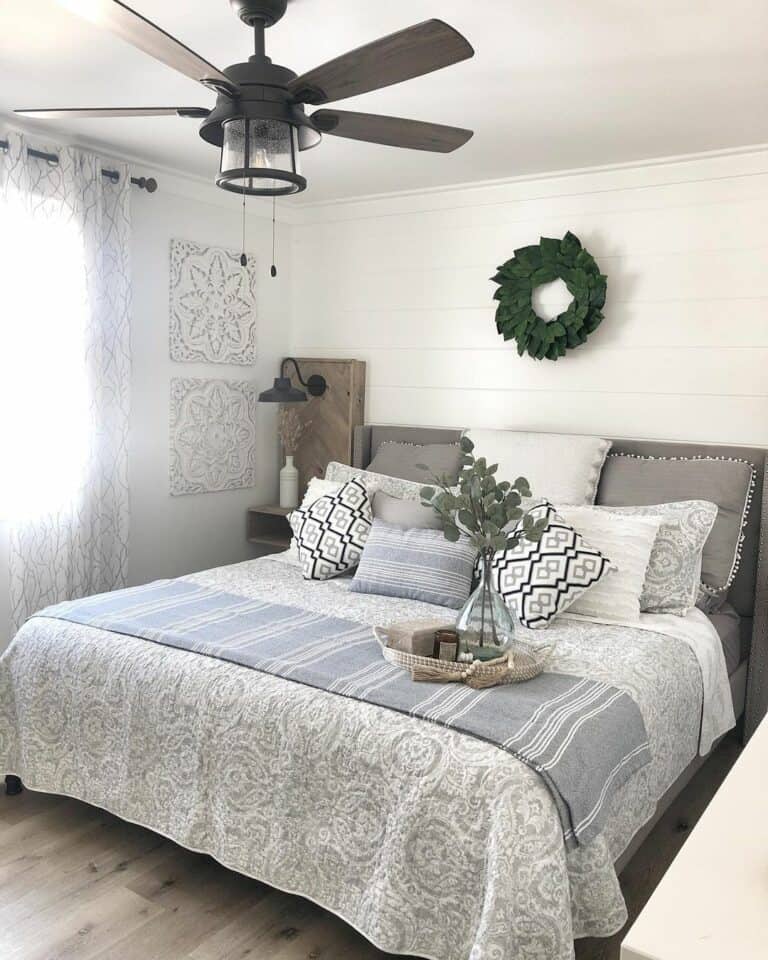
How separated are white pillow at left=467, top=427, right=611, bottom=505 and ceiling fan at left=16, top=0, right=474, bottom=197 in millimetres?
1568

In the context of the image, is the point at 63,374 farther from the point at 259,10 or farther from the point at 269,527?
the point at 259,10

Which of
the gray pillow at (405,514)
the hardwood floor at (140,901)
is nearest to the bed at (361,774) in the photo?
the hardwood floor at (140,901)

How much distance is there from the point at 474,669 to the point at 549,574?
0.73 meters

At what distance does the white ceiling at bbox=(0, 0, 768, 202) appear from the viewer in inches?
91.3

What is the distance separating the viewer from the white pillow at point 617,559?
2.96 m

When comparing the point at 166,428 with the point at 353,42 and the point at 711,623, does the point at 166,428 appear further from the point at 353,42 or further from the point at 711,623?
the point at 711,623

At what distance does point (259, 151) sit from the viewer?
2.06 meters

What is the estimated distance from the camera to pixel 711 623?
3.14m

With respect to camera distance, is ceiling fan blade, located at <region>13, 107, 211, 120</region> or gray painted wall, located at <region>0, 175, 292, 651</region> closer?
ceiling fan blade, located at <region>13, 107, 211, 120</region>

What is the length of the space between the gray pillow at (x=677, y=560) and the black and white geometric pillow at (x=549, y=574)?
10.1 inches

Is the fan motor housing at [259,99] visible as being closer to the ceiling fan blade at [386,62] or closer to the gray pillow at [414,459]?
the ceiling fan blade at [386,62]

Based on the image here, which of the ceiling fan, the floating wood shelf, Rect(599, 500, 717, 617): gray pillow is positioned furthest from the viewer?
the floating wood shelf

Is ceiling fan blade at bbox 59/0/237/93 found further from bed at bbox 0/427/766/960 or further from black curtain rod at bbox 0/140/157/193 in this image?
black curtain rod at bbox 0/140/157/193

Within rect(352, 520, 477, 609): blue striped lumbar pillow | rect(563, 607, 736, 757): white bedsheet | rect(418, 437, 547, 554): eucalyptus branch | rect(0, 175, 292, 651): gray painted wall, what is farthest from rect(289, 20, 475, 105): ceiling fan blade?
rect(0, 175, 292, 651): gray painted wall
